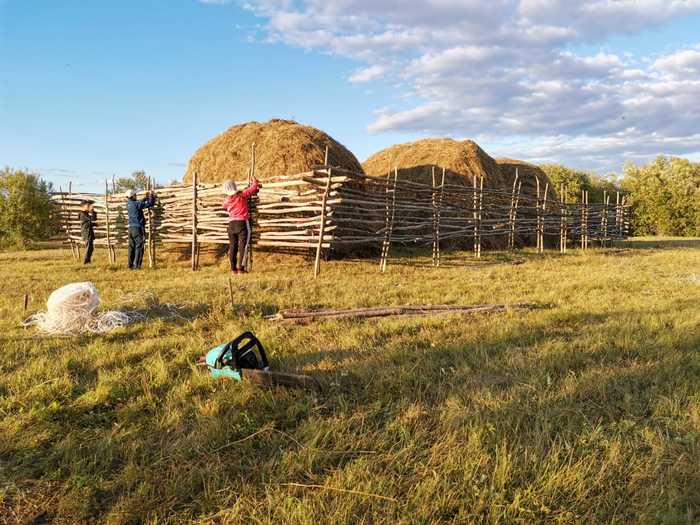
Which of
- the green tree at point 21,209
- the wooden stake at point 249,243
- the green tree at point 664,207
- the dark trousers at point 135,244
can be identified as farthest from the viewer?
the green tree at point 664,207

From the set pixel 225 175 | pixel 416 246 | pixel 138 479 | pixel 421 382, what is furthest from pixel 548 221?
pixel 138 479

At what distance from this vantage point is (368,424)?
233 centimetres

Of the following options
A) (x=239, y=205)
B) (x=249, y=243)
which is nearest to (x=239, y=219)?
(x=239, y=205)

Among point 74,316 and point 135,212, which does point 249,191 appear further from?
point 74,316

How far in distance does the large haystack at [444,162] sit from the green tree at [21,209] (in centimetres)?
1202

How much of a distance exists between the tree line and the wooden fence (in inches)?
53.6

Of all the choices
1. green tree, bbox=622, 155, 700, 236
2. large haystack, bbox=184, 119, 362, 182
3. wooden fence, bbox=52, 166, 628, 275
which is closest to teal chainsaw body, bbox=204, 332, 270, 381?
wooden fence, bbox=52, 166, 628, 275

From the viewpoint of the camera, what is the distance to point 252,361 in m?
2.94

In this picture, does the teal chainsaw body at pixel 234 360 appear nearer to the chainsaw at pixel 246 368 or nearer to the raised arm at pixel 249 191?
the chainsaw at pixel 246 368

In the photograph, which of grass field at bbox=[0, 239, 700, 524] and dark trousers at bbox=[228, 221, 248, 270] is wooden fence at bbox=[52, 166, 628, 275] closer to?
dark trousers at bbox=[228, 221, 248, 270]

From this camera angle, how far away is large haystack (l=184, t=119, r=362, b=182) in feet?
34.2

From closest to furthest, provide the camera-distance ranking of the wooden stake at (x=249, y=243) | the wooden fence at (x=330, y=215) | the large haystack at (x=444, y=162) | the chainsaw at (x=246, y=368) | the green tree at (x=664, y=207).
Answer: the chainsaw at (x=246, y=368)
the wooden fence at (x=330, y=215)
the wooden stake at (x=249, y=243)
the large haystack at (x=444, y=162)
the green tree at (x=664, y=207)

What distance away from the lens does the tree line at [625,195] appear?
16297mm

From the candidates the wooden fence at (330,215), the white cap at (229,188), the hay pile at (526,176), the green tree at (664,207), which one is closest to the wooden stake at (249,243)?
the wooden fence at (330,215)
